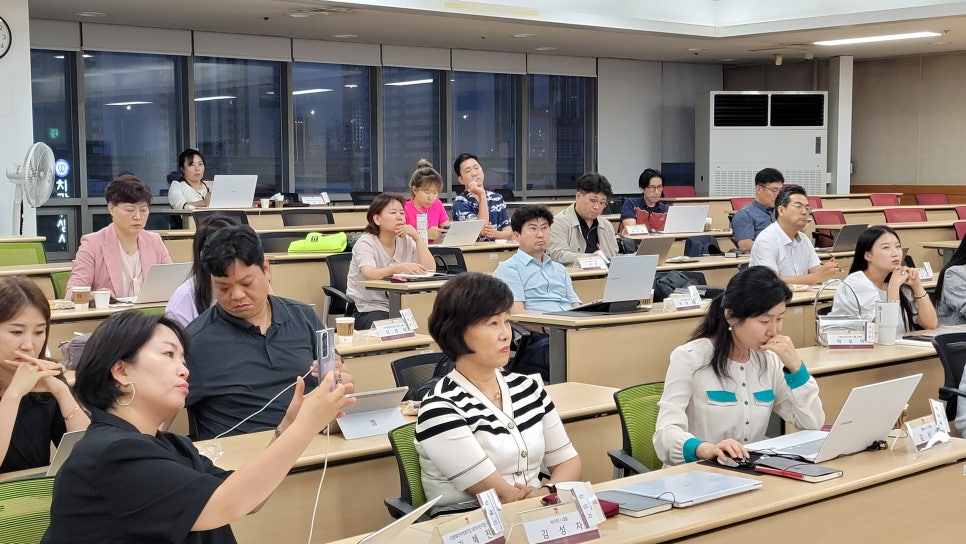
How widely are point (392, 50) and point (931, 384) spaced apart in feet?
30.7

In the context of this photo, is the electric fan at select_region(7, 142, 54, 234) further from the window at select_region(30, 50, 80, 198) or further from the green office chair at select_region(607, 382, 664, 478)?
the green office chair at select_region(607, 382, 664, 478)

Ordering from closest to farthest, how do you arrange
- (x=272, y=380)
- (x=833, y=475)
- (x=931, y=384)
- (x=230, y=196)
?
(x=833, y=475) → (x=272, y=380) → (x=931, y=384) → (x=230, y=196)

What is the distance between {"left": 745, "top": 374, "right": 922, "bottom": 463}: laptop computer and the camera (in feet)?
9.67

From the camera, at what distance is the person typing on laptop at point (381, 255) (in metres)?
6.45

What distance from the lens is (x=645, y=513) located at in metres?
2.57

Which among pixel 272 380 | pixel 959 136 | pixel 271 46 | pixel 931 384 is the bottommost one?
pixel 931 384

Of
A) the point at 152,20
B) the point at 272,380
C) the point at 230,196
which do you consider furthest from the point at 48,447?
the point at 152,20

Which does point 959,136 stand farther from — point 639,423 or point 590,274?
point 639,423

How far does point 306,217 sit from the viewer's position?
10031mm

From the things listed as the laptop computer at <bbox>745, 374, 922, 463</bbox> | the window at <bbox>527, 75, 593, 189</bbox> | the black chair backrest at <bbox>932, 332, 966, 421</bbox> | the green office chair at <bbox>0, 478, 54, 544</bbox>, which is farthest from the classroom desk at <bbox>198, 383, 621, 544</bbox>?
the window at <bbox>527, 75, 593, 189</bbox>

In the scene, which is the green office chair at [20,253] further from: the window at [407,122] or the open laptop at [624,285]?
the window at [407,122]

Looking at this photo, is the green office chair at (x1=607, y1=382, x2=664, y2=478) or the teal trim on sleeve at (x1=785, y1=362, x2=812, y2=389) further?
the teal trim on sleeve at (x1=785, y1=362, x2=812, y2=389)

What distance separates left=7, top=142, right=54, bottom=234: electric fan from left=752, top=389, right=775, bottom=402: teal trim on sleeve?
613 centimetres

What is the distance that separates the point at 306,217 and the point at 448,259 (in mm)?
2831
